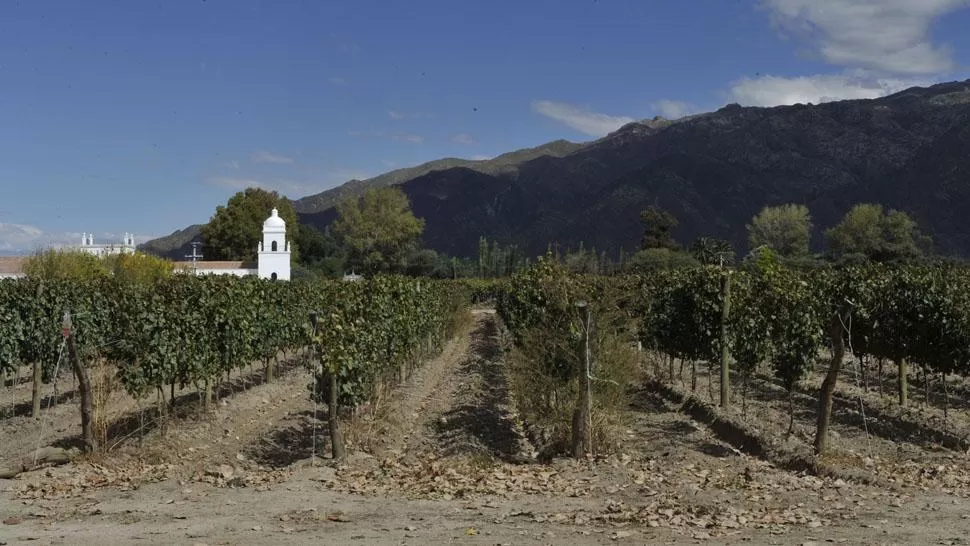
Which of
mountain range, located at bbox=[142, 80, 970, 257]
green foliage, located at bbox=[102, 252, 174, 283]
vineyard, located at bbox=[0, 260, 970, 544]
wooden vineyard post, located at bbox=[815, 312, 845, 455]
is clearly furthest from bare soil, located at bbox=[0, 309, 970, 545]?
mountain range, located at bbox=[142, 80, 970, 257]

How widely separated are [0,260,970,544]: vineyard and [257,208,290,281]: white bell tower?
55053 millimetres

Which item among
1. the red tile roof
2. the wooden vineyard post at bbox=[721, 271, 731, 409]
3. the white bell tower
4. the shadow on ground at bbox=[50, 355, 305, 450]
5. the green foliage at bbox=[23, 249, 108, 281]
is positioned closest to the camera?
the shadow on ground at bbox=[50, 355, 305, 450]

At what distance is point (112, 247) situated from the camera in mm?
80625

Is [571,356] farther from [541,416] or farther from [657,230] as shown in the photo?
[657,230]

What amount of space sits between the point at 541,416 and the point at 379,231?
296 feet

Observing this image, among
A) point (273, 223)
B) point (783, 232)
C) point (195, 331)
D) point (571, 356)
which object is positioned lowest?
point (571, 356)

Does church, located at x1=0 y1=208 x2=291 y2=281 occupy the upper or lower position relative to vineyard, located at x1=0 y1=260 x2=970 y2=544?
upper

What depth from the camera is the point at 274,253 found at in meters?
79.0

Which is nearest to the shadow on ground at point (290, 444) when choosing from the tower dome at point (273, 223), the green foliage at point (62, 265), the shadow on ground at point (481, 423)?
the shadow on ground at point (481, 423)

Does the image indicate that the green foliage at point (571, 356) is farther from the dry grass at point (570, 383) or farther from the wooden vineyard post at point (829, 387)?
the wooden vineyard post at point (829, 387)

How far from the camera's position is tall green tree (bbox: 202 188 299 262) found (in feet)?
304

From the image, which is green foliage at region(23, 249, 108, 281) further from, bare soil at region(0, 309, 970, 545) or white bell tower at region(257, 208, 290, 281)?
bare soil at region(0, 309, 970, 545)

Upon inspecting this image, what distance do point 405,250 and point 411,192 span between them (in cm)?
9313

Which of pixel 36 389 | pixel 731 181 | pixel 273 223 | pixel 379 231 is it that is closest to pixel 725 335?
pixel 36 389
